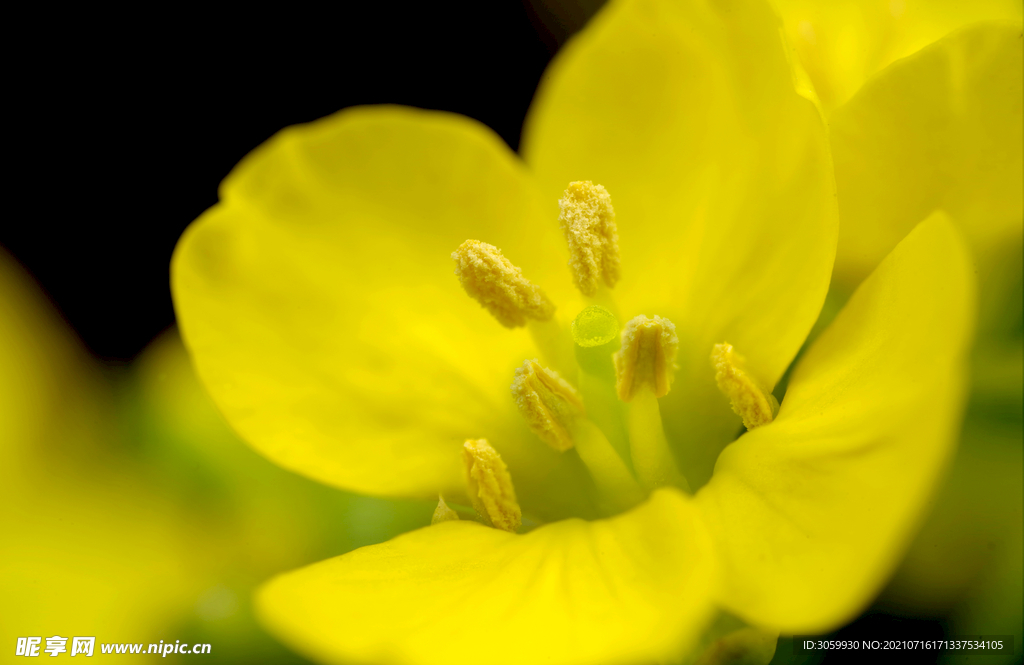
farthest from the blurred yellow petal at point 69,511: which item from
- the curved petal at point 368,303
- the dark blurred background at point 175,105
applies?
the curved petal at point 368,303

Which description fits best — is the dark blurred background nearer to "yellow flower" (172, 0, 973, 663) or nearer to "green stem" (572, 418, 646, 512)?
"yellow flower" (172, 0, 973, 663)

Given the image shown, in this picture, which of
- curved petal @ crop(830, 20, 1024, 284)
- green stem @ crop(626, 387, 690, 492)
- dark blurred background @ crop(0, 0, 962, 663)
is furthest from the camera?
dark blurred background @ crop(0, 0, 962, 663)

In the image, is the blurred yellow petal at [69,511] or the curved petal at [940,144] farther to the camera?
the blurred yellow petal at [69,511]

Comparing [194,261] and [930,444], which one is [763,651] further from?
[194,261]

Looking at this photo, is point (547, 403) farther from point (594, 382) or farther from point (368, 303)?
point (368, 303)

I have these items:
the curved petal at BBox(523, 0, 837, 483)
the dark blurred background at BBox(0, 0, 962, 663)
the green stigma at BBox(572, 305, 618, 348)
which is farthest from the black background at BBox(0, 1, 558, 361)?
the green stigma at BBox(572, 305, 618, 348)

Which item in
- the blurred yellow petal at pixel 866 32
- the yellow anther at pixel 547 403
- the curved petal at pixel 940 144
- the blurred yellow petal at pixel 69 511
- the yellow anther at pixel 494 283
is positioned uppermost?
the blurred yellow petal at pixel 866 32

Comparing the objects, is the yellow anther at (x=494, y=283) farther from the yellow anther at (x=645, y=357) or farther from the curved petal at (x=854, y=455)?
the curved petal at (x=854, y=455)
